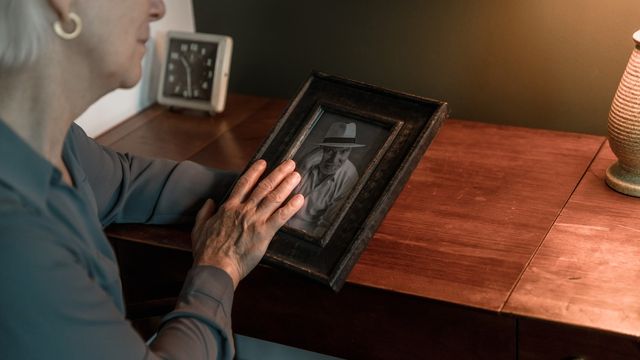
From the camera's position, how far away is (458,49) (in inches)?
72.5

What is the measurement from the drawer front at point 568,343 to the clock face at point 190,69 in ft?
3.38

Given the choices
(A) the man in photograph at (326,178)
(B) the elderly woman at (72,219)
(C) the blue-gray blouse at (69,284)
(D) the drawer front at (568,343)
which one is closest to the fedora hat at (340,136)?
(A) the man in photograph at (326,178)

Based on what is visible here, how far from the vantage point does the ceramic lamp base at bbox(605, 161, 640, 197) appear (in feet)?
4.75

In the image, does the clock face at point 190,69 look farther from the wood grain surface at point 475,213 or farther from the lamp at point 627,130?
the lamp at point 627,130

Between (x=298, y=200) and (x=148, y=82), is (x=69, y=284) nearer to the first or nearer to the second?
(x=298, y=200)

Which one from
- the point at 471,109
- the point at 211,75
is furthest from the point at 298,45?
the point at 471,109

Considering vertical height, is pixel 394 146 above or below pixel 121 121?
above

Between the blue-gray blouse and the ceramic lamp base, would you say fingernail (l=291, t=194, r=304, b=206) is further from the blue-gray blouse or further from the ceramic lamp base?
the ceramic lamp base

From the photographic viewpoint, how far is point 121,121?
6.36 ft

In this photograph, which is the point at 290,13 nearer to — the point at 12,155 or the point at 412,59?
the point at 412,59

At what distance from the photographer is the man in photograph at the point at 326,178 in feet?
4.47

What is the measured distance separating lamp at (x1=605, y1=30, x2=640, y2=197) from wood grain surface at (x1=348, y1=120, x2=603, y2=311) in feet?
0.31

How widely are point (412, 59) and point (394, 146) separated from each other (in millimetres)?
564

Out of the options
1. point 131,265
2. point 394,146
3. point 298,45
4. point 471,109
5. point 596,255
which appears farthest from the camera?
point 298,45
